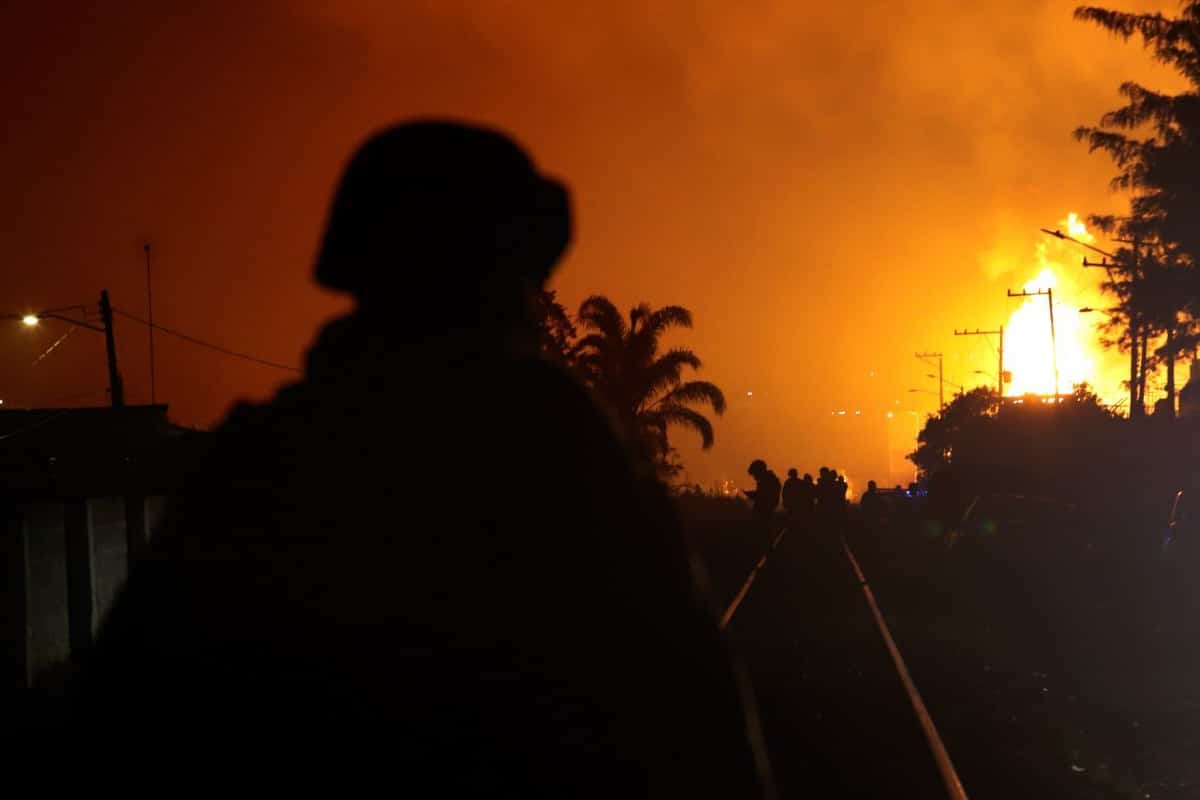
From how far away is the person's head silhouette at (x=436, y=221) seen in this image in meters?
1.86

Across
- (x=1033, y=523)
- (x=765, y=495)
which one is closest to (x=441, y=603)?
(x=1033, y=523)

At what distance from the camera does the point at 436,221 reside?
6.20ft

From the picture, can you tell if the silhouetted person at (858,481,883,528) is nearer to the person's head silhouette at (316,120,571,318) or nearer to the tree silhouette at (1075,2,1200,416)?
the tree silhouette at (1075,2,1200,416)

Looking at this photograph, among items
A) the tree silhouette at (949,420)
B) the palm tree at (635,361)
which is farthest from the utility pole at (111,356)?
→ the tree silhouette at (949,420)

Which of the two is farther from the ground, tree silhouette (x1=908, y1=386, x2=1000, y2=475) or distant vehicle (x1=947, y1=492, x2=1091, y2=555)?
tree silhouette (x1=908, y1=386, x2=1000, y2=475)

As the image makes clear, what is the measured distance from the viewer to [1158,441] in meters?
46.3

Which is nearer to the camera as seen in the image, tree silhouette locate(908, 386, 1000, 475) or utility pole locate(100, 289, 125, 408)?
utility pole locate(100, 289, 125, 408)

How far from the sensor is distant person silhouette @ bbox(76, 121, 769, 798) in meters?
1.72

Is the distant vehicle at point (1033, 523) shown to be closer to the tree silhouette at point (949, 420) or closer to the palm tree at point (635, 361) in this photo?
the palm tree at point (635, 361)

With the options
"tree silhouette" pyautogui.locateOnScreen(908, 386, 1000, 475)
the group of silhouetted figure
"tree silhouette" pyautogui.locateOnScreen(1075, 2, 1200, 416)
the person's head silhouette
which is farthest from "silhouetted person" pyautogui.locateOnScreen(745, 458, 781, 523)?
"tree silhouette" pyautogui.locateOnScreen(908, 386, 1000, 475)

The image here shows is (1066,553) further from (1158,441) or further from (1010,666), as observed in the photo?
(1158,441)

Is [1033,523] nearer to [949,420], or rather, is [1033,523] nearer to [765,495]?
[765,495]

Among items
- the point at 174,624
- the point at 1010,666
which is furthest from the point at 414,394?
the point at 1010,666

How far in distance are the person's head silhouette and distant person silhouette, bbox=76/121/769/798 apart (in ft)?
0.40
